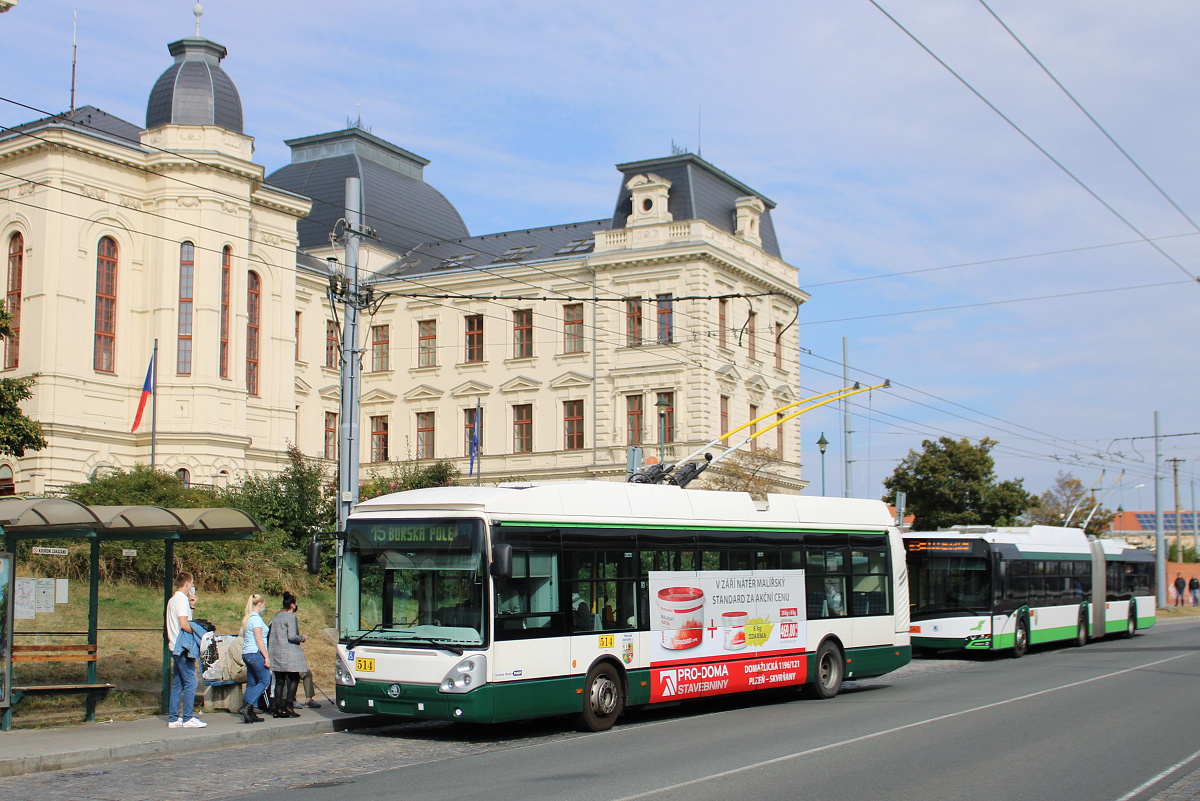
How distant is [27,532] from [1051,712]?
42.0 feet

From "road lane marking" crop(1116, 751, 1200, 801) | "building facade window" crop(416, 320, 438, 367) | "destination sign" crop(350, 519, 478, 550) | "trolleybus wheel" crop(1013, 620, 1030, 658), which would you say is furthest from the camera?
"building facade window" crop(416, 320, 438, 367)

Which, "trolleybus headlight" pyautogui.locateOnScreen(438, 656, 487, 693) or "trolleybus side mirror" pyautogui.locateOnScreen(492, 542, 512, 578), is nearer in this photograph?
"trolleybus side mirror" pyautogui.locateOnScreen(492, 542, 512, 578)

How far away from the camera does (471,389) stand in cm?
5775

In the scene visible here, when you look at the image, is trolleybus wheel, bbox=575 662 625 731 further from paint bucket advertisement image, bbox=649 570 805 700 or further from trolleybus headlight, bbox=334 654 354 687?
trolleybus headlight, bbox=334 654 354 687

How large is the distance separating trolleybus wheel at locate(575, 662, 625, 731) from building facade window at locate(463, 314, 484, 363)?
142 feet

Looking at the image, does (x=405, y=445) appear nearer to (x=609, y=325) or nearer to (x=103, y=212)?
(x=609, y=325)

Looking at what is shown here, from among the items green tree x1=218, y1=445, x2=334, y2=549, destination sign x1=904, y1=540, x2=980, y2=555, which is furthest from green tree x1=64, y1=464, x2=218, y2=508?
destination sign x1=904, y1=540, x2=980, y2=555

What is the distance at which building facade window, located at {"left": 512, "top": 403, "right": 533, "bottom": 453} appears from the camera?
185 ft

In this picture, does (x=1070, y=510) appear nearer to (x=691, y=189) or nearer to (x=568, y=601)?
(x=691, y=189)

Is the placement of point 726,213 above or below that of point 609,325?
above

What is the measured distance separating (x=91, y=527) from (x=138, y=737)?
8.05ft

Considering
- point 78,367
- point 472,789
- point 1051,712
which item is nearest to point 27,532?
point 472,789

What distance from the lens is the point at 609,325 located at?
54.4 metres

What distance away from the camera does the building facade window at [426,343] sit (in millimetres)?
59000
